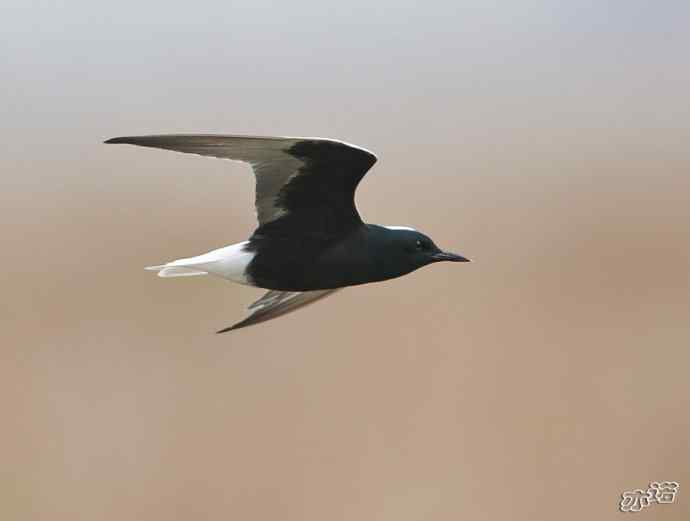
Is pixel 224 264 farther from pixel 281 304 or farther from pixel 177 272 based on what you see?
pixel 281 304

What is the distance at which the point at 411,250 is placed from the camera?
2.31 m

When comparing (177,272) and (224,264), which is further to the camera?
(177,272)

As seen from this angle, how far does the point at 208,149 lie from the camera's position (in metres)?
2.03

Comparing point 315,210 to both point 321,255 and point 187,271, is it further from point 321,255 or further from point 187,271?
point 187,271

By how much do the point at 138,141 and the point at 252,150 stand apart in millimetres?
351

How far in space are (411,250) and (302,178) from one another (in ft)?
0.89

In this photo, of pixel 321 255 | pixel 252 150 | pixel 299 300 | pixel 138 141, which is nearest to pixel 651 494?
pixel 299 300

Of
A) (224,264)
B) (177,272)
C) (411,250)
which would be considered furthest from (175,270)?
(411,250)

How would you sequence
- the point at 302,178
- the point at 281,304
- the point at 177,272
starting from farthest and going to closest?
the point at 281,304
the point at 177,272
the point at 302,178

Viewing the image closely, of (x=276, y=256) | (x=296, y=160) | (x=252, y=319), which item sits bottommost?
(x=252, y=319)

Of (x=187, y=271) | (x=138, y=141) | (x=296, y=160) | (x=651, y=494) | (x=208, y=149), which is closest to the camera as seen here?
(x=138, y=141)

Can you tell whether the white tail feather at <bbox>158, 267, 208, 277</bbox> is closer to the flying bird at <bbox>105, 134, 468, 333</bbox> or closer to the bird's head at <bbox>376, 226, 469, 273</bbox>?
the flying bird at <bbox>105, 134, 468, 333</bbox>

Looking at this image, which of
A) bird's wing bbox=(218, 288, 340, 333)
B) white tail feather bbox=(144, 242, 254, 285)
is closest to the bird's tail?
white tail feather bbox=(144, 242, 254, 285)

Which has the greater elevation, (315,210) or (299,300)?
(315,210)
